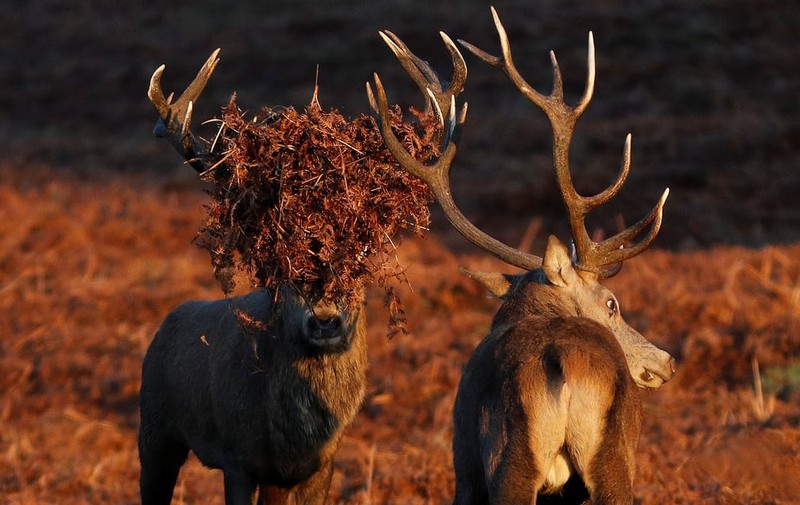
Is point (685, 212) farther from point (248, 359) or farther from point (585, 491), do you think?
point (585, 491)

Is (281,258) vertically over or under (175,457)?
over

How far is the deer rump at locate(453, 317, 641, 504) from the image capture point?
225 inches

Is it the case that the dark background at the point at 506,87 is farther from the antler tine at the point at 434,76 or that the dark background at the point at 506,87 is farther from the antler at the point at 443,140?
the antler at the point at 443,140

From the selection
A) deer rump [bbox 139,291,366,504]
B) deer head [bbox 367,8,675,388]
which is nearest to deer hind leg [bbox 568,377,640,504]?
deer head [bbox 367,8,675,388]

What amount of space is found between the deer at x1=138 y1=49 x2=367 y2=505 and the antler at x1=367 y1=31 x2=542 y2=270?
2.42 ft

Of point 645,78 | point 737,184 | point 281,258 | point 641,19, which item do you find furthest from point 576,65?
point 281,258

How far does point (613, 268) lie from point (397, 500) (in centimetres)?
281

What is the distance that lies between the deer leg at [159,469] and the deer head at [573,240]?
252 centimetres

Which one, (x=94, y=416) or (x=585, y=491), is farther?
(x=94, y=416)

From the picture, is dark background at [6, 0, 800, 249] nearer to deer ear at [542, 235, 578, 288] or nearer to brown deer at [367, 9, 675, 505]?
deer ear at [542, 235, 578, 288]

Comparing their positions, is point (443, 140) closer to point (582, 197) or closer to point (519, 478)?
point (582, 197)

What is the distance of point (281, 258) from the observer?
6.94 metres

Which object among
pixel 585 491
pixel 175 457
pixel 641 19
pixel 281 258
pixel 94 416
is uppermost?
pixel 281 258

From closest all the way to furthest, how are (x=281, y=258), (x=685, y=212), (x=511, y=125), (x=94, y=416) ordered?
1. (x=281, y=258)
2. (x=94, y=416)
3. (x=685, y=212)
4. (x=511, y=125)
